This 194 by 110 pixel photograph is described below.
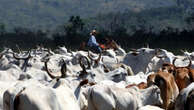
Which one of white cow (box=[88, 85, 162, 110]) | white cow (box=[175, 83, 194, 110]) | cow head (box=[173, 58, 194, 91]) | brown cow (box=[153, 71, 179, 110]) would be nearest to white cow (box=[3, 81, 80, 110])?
white cow (box=[175, 83, 194, 110])

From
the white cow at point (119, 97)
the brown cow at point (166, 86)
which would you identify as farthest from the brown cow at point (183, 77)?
the white cow at point (119, 97)

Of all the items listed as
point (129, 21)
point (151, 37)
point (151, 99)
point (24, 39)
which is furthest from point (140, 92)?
point (129, 21)

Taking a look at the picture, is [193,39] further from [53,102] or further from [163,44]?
[53,102]

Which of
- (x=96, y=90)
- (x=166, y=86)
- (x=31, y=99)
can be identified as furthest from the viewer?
(x=166, y=86)

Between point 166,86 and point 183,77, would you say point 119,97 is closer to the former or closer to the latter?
point 166,86

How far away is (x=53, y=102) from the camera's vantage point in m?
8.64

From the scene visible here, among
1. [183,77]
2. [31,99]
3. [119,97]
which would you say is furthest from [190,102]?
[183,77]

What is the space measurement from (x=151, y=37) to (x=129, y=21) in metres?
92.1

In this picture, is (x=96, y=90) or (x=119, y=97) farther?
(x=119, y=97)

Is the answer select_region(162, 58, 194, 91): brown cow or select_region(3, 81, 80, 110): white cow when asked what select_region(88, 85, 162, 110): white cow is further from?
select_region(3, 81, 80, 110): white cow

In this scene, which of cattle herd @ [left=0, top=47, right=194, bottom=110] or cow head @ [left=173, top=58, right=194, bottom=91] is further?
cow head @ [left=173, top=58, right=194, bottom=91]

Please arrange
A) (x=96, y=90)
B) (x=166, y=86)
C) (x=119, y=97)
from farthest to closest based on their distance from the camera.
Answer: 1. (x=166, y=86)
2. (x=119, y=97)
3. (x=96, y=90)

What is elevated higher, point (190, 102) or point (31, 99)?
point (31, 99)

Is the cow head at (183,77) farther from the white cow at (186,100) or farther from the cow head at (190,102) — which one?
the cow head at (190,102)
